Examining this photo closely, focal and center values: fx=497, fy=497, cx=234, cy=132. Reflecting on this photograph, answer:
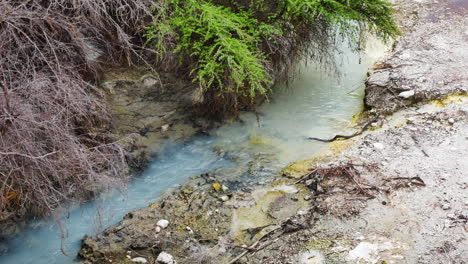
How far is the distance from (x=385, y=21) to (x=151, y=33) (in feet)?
8.60

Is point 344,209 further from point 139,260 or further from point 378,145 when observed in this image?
point 139,260

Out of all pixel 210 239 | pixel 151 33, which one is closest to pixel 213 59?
pixel 151 33

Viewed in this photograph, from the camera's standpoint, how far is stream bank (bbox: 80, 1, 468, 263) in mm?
3705

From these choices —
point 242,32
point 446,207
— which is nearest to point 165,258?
point 446,207

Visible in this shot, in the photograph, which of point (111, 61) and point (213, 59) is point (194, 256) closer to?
point (213, 59)

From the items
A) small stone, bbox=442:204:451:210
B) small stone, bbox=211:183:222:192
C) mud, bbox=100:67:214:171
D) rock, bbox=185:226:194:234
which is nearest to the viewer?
small stone, bbox=442:204:451:210

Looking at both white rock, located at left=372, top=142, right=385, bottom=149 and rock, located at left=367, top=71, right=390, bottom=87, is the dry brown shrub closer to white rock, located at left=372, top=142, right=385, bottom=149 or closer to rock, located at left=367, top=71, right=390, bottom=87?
white rock, located at left=372, top=142, right=385, bottom=149

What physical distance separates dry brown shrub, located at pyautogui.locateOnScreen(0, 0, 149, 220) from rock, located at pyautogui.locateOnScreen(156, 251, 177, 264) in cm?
87

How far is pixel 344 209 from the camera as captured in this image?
162 inches

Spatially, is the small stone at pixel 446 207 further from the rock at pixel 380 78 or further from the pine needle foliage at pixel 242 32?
the rock at pixel 380 78

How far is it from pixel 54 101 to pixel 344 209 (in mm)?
2656

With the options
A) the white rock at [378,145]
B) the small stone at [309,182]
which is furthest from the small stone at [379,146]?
the small stone at [309,182]

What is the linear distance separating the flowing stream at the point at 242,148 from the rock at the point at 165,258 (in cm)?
65

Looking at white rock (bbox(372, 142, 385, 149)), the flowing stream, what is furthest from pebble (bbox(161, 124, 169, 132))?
white rock (bbox(372, 142, 385, 149))
